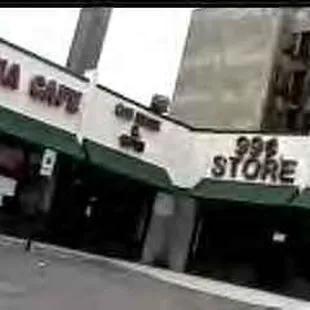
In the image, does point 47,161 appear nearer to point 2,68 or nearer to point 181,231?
point 2,68

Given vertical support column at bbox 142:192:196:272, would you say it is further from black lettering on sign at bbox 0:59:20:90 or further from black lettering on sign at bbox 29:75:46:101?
black lettering on sign at bbox 0:59:20:90

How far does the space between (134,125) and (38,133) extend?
430cm

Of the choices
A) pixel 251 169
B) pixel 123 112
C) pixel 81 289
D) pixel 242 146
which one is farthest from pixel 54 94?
pixel 81 289

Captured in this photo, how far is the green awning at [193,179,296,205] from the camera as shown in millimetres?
28969

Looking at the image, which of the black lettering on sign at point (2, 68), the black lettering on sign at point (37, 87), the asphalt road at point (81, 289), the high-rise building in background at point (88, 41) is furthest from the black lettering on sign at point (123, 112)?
the asphalt road at point (81, 289)

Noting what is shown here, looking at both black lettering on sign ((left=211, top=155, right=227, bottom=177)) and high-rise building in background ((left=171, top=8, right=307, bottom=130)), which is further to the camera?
high-rise building in background ((left=171, top=8, right=307, bottom=130))

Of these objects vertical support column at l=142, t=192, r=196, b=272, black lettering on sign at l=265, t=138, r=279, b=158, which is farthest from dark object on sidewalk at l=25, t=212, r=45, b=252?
black lettering on sign at l=265, t=138, r=279, b=158

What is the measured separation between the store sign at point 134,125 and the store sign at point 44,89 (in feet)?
5.51

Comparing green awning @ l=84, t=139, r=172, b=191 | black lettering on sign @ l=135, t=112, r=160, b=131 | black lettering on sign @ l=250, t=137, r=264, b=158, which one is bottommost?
green awning @ l=84, t=139, r=172, b=191

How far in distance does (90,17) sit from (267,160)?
9.20m

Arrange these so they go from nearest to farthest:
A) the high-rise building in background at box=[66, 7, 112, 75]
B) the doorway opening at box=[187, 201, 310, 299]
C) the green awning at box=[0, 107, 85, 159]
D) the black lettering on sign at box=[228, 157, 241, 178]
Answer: the green awning at box=[0, 107, 85, 159]
the doorway opening at box=[187, 201, 310, 299]
the black lettering on sign at box=[228, 157, 241, 178]
the high-rise building in background at box=[66, 7, 112, 75]

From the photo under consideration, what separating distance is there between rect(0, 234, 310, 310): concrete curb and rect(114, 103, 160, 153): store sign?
3.78 m

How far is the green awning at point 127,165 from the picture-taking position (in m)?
29.8
